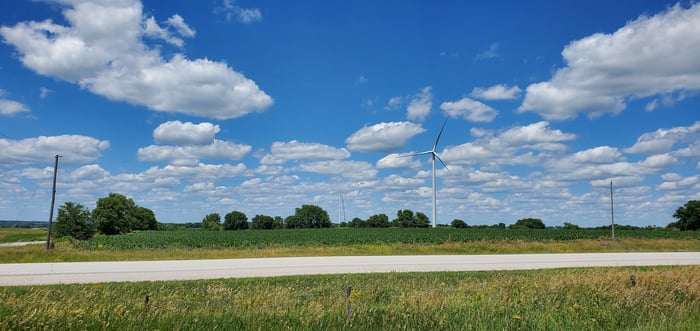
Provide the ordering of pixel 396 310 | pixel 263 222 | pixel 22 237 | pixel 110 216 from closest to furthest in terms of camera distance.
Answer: pixel 396 310 → pixel 22 237 → pixel 110 216 → pixel 263 222

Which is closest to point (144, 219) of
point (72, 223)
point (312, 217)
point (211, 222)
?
point (211, 222)

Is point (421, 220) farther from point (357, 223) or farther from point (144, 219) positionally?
point (144, 219)

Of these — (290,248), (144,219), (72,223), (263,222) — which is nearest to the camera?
(290,248)

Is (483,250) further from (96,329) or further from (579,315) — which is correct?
(96,329)

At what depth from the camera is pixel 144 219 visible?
128m

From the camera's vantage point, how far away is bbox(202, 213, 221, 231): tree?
125125 mm

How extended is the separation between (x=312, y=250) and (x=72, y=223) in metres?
30.5

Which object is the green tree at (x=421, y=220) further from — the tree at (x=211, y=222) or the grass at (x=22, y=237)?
the grass at (x=22, y=237)

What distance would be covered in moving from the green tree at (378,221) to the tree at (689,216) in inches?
2423

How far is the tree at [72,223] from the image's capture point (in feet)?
162

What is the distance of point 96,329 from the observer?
24.7 feet

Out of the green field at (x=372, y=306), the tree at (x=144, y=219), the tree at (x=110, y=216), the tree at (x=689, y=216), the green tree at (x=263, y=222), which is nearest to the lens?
the green field at (x=372, y=306)

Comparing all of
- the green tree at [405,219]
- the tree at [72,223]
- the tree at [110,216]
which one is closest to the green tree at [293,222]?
the green tree at [405,219]

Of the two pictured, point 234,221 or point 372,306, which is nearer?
point 372,306
